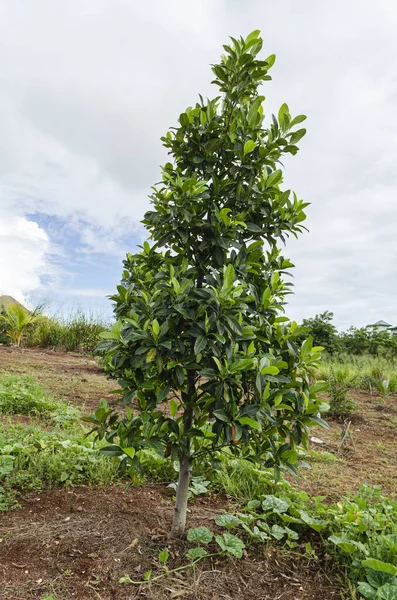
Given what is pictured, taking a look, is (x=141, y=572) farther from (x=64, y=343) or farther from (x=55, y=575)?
(x=64, y=343)

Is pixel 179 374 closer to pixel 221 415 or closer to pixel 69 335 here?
pixel 221 415

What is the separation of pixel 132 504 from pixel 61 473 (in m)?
0.66

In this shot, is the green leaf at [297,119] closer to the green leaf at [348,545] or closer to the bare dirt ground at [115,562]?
the green leaf at [348,545]

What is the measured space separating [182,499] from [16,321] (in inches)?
446

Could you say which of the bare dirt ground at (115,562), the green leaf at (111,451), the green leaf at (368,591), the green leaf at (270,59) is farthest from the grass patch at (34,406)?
the green leaf at (270,59)

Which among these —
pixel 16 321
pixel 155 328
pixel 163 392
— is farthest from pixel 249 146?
pixel 16 321

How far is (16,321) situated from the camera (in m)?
12.3

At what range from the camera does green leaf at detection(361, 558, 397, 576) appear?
76.2 inches

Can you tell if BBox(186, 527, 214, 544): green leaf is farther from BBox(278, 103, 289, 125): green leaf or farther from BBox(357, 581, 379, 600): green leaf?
BBox(278, 103, 289, 125): green leaf

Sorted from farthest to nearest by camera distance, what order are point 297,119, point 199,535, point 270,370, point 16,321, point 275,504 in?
point 16,321, point 275,504, point 297,119, point 199,535, point 270,370

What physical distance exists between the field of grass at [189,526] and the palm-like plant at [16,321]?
900 centimetres

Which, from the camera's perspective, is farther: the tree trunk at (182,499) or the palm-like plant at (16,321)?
the palm-like plant at (16,321)

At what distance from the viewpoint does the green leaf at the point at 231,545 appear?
2.16 meters

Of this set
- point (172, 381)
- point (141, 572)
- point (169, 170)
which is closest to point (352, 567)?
point (141, 572)
